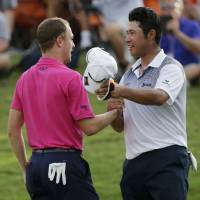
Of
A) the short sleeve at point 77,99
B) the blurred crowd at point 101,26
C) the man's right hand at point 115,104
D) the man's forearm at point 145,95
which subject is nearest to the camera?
the man's forearm at point 145,95

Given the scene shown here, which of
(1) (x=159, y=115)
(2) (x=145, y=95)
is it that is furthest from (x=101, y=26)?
(2) (x=145, y=95)

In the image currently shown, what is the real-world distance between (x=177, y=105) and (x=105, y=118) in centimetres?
49

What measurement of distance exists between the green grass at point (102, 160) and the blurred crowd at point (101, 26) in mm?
1108

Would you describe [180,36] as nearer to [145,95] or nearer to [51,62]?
[51,62]

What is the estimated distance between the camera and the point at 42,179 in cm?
575

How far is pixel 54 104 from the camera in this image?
18.7 feet

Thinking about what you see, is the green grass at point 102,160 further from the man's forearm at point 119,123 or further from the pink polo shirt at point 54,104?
the pink polo shirt at point 54,104

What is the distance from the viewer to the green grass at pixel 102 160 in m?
8.36

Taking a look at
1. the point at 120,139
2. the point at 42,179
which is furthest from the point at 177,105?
the point at 120,139

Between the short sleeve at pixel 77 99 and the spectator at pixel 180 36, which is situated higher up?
the short sleeve at pixel 77 99

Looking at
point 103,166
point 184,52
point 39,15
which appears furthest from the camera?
point 39,15

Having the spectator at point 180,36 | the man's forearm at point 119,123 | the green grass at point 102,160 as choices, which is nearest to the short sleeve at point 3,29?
the green grass at point 102,160

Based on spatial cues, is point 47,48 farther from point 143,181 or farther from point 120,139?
point 120,139

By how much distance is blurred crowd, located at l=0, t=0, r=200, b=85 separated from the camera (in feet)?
41.6
